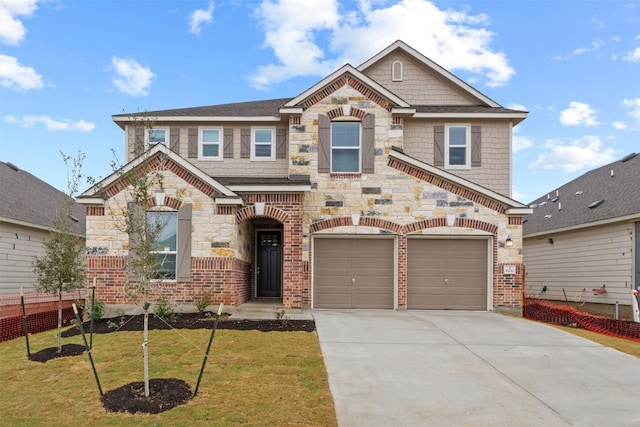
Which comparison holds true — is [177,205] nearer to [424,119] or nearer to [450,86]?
[424,119]

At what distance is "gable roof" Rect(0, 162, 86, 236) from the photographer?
1727cm

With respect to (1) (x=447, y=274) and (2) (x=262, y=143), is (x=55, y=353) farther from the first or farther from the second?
(1) (x=447, y=274)

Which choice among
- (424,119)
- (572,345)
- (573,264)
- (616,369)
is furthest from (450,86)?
(616,369)

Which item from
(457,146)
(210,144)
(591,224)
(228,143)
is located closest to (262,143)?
(228,143)

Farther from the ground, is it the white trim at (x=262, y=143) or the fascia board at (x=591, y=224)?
the white trim at (x=262, y=143)

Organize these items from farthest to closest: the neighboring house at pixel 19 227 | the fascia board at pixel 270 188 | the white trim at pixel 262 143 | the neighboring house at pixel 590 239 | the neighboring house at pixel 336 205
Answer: the white trim at pixel 262 143
the neighboring house at pixel 19 227
the neighboring house at pixel 590 239
the fascia board at pixel 270 188
the neighboring house at pixel 336 205

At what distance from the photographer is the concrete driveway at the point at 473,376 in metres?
6.37

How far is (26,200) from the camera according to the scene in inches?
765

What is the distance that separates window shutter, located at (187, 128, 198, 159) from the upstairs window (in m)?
5.10

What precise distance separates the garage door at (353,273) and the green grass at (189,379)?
4849 millimetres

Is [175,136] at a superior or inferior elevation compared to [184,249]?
superior

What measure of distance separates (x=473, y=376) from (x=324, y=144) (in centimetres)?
946

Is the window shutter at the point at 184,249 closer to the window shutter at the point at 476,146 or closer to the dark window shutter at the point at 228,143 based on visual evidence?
the dark window shutter at the point at 228,143

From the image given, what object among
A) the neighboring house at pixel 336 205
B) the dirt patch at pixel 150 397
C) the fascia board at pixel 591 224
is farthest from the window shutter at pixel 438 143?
the dirt patch at pixel 150 397
